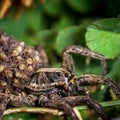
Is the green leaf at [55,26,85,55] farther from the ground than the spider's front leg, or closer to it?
farther from the ground

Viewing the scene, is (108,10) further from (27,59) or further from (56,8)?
(27,59)

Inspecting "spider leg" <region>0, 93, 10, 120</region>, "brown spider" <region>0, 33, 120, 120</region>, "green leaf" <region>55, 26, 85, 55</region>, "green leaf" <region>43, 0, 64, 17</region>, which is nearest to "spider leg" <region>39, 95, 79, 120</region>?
"brown spider" <region>0, 33, 120, 120</region>

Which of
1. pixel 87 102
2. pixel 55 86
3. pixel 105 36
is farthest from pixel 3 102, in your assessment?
pixel 105 36

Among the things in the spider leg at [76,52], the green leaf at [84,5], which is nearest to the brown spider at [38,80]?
the spider leg at [76,52]

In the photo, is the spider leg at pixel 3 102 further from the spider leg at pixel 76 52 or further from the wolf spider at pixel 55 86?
the spider leg at pixel 76 52

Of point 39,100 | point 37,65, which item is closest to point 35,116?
point 39,100

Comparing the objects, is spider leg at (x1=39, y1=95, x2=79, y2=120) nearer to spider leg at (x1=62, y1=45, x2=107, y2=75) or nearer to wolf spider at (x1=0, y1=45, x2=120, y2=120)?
wolf spider at (x1=0, y1=45, x2=120, y2=120)

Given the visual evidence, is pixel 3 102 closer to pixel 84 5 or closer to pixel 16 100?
pixel 16 100

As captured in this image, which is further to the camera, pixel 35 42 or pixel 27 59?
pixel 35 42
